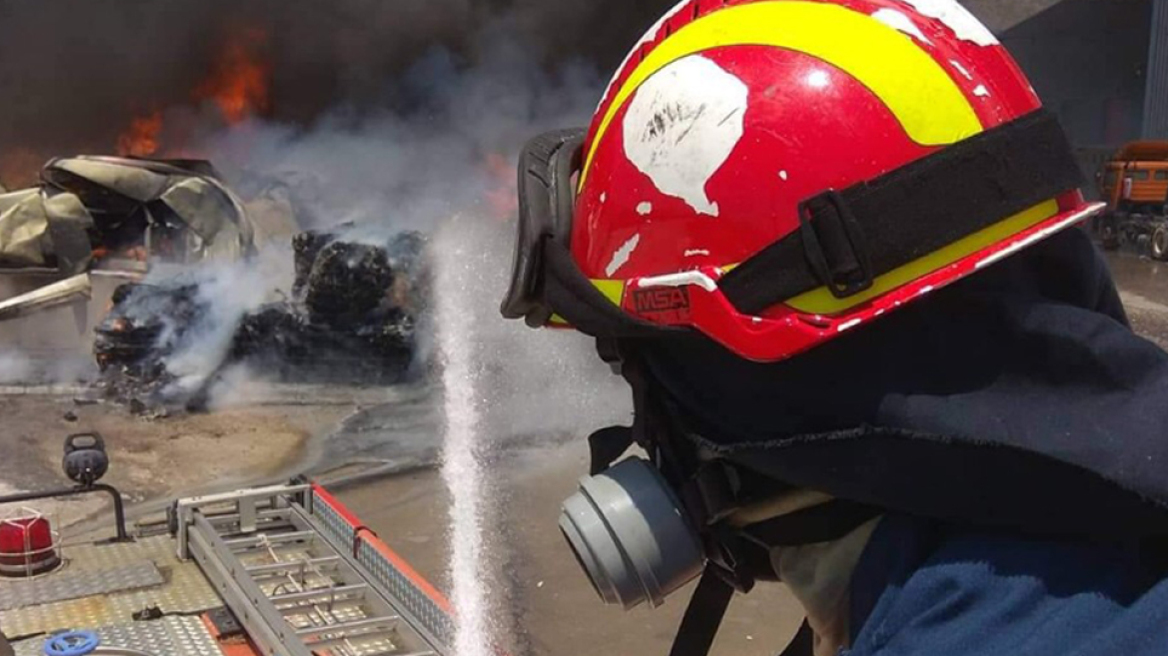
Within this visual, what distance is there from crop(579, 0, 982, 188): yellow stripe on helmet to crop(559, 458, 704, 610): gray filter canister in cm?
47

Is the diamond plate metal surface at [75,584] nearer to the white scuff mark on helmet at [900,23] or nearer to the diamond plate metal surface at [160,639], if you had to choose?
the diamond plate metal surface at [160,639]

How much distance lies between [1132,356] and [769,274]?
341 millimetres

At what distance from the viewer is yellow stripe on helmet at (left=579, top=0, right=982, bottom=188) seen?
44.0 inches

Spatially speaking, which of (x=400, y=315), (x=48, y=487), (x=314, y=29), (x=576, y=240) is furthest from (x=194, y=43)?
(x=576, y=240)

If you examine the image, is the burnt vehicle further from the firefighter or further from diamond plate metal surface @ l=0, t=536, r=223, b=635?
the firefighter

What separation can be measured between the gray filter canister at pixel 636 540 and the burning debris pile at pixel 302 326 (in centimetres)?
866

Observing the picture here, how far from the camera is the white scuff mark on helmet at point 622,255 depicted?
1.26 m

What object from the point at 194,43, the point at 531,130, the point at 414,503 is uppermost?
the point at 194,43

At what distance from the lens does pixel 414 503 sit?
22.0ft

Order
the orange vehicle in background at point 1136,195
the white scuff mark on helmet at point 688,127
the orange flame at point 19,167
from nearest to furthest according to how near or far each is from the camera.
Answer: the white scuff mark on helmet at point 688,127, the orange vehicle in background at point 1136,195, the orange flame at point 19,167

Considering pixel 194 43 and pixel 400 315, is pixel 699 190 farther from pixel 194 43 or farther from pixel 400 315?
pixel 194 43

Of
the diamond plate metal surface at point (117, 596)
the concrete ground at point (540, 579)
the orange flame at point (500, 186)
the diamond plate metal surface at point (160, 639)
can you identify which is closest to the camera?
the diamond plate metal surface at point (160, 639)

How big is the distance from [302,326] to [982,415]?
30.2 ft

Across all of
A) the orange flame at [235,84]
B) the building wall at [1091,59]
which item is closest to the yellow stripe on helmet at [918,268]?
the orange flame at [235,84]
